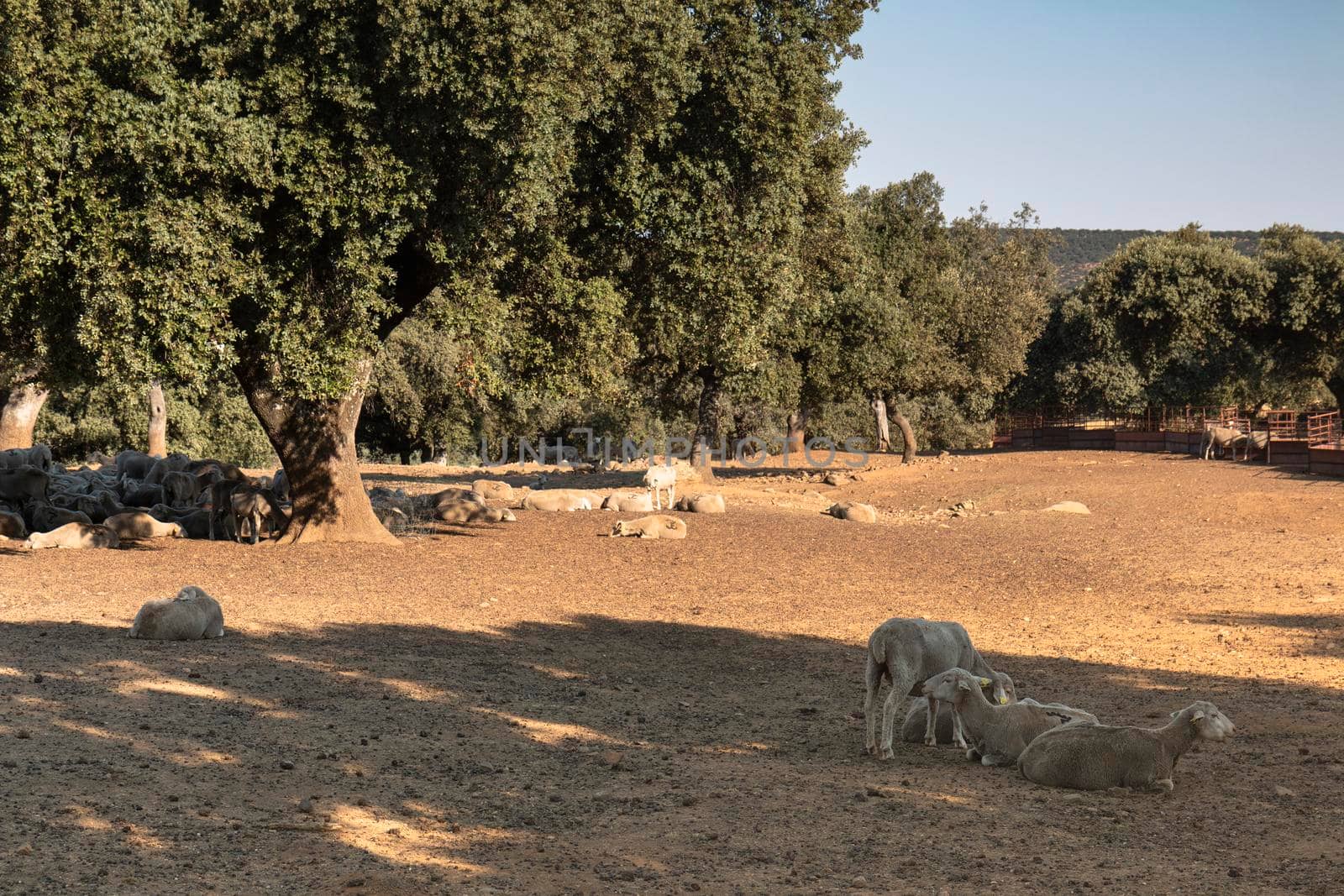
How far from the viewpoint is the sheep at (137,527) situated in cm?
1998

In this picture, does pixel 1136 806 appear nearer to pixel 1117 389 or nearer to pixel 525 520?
pixel 525 520

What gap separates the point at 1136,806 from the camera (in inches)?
289

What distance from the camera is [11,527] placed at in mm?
19656

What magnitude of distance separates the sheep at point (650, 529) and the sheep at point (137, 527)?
7.42 meters

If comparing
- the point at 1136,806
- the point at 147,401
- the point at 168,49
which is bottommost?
the point at 1136,806

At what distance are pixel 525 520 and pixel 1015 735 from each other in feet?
52.8

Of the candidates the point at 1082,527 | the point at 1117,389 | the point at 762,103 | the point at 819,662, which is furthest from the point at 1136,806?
the point at 1117,389

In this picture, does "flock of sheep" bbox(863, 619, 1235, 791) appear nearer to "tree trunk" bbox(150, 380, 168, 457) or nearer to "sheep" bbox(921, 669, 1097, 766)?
"sheep" bbox(921, 669, 1097, 766)

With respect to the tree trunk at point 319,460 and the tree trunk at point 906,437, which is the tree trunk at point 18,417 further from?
the tree trunk at point 906,437

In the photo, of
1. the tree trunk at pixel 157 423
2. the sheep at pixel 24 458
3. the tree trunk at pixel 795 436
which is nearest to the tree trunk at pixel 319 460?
the sheep at pixel 24 458

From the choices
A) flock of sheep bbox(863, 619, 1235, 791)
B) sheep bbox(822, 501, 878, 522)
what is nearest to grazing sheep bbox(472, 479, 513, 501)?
sheep bbox(822, 501, 878, 522)

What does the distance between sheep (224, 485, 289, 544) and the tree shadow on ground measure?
25.8 ft

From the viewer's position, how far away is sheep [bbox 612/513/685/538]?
21.3 m

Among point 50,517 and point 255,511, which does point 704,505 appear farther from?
point 50,517
